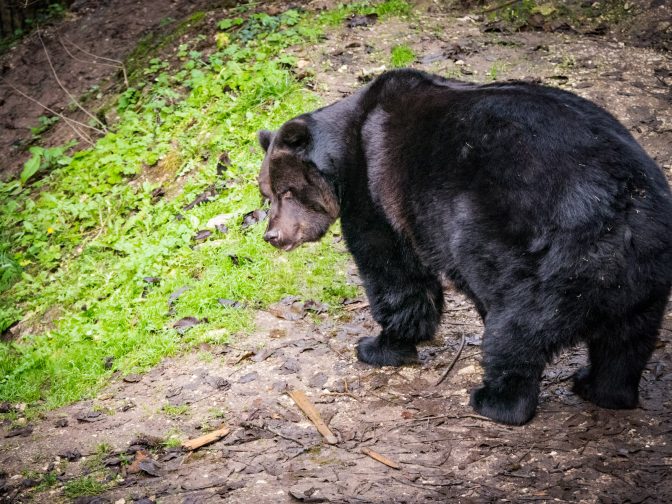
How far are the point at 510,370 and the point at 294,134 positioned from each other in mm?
2466

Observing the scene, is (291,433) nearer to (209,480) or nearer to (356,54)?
(209,480)

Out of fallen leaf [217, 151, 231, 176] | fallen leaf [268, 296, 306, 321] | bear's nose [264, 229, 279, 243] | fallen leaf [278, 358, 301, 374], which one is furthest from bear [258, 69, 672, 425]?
fallen leaf [217, 151, 231, 176]

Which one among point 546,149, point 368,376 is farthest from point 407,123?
point 368,376

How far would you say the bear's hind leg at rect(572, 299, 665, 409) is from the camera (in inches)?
171

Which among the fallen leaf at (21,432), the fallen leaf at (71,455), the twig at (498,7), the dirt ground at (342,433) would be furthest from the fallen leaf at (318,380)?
the twig at (498,7)

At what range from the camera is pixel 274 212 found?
6.02 metres

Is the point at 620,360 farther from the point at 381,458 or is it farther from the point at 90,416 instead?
the point at 90,416

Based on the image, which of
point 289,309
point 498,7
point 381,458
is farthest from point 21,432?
point 498,7

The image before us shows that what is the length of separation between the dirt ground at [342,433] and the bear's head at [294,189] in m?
1.04

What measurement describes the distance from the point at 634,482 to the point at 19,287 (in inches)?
300

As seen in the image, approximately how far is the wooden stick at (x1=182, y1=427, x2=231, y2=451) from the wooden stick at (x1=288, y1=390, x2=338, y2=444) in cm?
59

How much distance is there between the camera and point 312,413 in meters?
5.26

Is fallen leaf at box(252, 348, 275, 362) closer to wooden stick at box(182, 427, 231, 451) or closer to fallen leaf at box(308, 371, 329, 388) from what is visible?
→ fallen leaf at box(308, 371, 329, 388)

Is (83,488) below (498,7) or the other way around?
below
